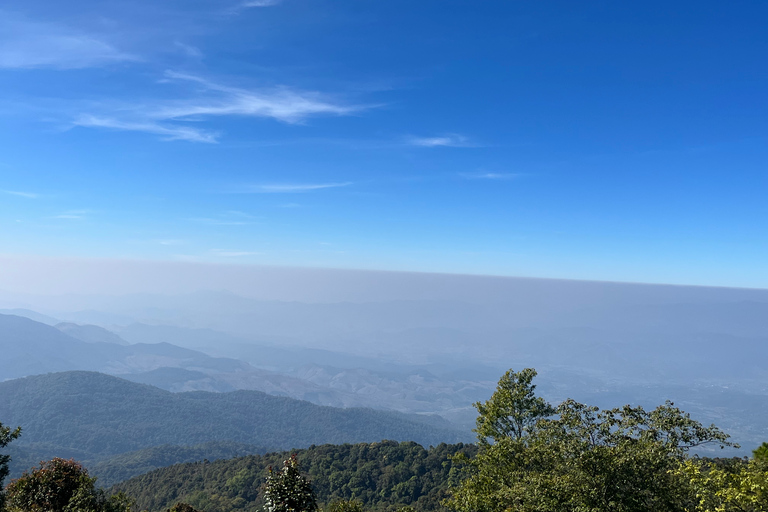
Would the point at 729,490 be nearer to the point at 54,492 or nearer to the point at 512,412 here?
the point at 512,412

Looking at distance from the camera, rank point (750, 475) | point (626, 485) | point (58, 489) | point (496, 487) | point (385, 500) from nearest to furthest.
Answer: point (750, 475) → point (626, 485) → point (496, 487) → point (58, 489) → point (385, 500)

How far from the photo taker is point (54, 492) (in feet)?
78.6

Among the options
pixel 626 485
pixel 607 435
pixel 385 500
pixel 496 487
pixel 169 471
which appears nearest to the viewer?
pixel 626 485

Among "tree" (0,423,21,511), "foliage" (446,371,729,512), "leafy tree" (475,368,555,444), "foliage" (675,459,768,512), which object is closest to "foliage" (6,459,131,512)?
"tree" (0,423,21,511)

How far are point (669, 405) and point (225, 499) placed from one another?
125370 mm

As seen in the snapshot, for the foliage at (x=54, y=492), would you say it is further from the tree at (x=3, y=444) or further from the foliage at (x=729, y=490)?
the foliage at (x=729, y=490)

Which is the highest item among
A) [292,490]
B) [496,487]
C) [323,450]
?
[292,490]

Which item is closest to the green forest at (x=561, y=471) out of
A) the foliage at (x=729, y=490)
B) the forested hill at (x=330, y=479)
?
the foliage at (x=729, y=490)

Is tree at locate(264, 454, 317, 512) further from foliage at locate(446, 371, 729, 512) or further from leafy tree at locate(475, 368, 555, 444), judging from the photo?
leafy tree at locate(475, 368, 555, 444)

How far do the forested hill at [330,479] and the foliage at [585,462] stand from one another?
3452 inches

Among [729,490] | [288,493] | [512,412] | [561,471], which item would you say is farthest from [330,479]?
[729,490]

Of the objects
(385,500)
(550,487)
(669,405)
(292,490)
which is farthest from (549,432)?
(385,500)

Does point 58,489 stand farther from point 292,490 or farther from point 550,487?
point 550,487

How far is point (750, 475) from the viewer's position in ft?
46.0
